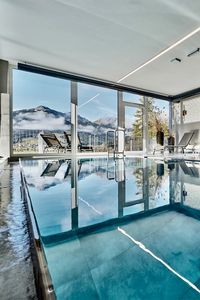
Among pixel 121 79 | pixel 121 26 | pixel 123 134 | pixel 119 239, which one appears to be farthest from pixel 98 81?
pixel 119 239

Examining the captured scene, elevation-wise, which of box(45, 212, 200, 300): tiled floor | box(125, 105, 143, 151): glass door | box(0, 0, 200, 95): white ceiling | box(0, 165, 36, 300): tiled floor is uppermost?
box(0, 0, 200, 95): white ceiling

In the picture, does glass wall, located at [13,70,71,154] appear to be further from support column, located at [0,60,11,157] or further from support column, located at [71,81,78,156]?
support column, located at [0,60,11,157]

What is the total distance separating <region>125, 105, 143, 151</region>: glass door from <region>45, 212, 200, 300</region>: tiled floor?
6.92m

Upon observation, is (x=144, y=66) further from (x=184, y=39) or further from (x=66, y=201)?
(x=66, y=201)

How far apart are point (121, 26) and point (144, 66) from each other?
1.96m

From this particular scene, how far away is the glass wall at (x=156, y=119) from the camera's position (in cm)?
823

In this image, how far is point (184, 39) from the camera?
406cm

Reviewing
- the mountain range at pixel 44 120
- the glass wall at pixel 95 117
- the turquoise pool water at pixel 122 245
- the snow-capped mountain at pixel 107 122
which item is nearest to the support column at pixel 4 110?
the mountain range at pixel 44 120

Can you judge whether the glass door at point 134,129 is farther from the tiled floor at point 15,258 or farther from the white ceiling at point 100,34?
the tiled floor at point 15,258

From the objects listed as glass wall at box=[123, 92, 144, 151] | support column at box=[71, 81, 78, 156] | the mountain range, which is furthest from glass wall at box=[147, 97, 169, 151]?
support column at box=[71, 81, 78, 156]

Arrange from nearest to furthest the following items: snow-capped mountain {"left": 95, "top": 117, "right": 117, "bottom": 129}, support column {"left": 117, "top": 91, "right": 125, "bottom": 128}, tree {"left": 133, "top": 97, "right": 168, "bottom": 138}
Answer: support column {"left": 117, "top": 91, "right": 125, "bottom": 128} < snow-capped mountain {"left": 95, "top": 117, "right": 117, "bottom": 129} < tree {"left": 133, "top": 97, "right": 168, "bottom": 138}

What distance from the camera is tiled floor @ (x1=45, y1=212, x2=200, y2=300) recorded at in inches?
26.0

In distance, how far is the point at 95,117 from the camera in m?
7.74

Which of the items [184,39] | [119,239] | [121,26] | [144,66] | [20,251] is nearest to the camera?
[20,251]
